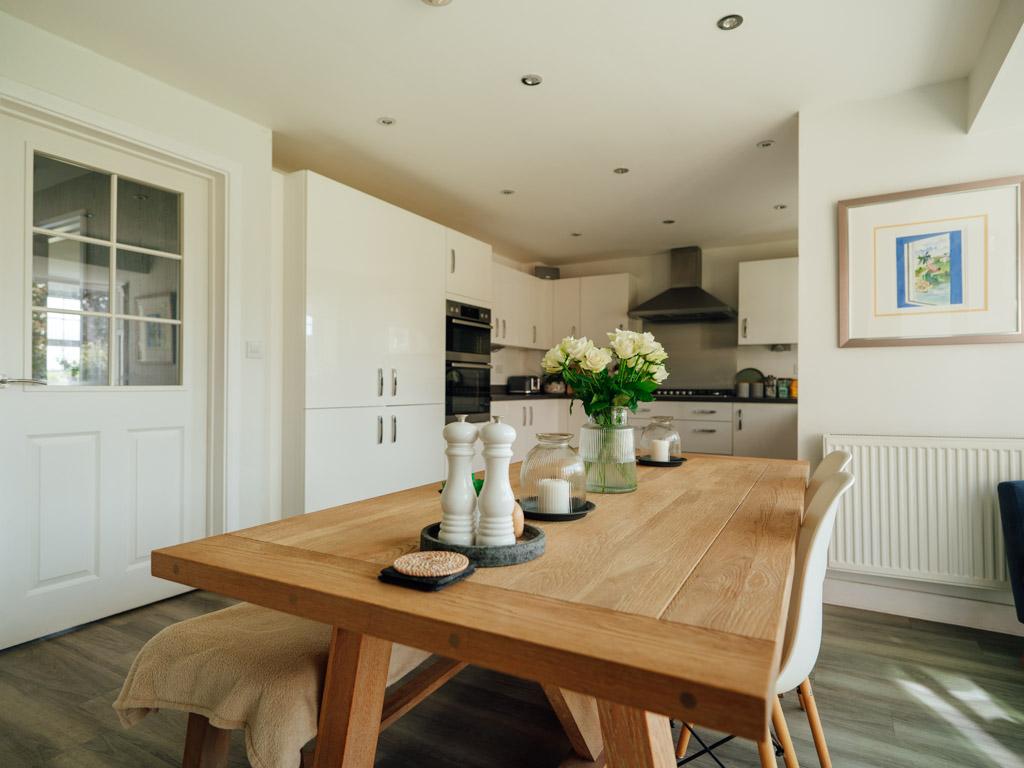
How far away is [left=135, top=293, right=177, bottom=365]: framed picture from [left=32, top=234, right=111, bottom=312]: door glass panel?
0.53 ft

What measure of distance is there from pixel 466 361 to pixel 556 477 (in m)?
3.12

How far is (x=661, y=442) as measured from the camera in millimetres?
2227

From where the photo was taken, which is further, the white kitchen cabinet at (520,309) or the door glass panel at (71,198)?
the white kitchen cabinet at (520,309)

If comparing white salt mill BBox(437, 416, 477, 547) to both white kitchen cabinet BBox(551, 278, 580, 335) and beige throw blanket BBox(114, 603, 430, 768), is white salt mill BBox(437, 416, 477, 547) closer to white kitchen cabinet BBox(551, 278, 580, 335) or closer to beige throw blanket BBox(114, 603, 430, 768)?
beige throw blanket BBox(114, 603, 430, 768)

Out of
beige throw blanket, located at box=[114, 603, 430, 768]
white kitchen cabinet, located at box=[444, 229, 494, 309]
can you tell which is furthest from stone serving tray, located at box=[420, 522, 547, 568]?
white kitchen cabinet, located at box=[444, 229, 494, 309]

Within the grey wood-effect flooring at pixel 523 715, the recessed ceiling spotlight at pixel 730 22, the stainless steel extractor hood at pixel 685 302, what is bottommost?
the grey wood-effect flooring at pixel 523 715

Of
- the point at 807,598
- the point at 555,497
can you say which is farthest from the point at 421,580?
the point at 807,598

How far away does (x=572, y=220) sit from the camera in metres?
4.75

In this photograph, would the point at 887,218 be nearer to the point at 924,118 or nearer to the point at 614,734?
the point at 924,118

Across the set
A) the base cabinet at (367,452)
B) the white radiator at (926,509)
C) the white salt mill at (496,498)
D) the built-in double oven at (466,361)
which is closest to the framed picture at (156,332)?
the base cabinet at (367,452)

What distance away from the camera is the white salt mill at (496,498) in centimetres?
97

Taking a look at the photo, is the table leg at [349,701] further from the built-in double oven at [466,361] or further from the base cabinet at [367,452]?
the built-in double oven at [466,361]

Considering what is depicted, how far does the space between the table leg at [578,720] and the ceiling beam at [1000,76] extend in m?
2.42

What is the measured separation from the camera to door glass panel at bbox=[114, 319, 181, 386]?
260 cm
